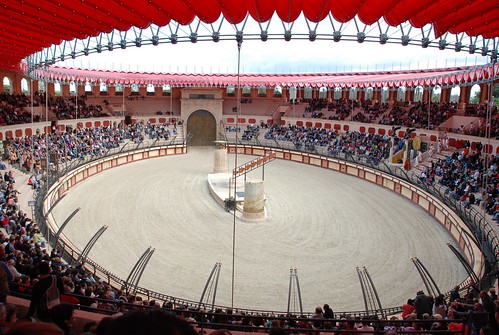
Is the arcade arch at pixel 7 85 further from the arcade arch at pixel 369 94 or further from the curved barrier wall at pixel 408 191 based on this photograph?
the arcade arch at pixel 369 94

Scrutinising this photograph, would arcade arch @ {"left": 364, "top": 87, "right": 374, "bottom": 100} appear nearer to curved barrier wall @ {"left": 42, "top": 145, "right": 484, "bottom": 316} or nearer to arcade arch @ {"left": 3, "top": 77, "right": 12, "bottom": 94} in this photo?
curved barrier wall @ {"left": 42, "top": 145, "right": 484, "bottom": 316}

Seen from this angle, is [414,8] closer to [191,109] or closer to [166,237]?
[166,237]

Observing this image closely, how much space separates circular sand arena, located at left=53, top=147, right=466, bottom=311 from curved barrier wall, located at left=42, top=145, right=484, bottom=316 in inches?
26.1

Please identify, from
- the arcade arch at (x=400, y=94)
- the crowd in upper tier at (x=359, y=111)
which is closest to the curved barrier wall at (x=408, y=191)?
the crowd in upper tier at (x=359, y=111)

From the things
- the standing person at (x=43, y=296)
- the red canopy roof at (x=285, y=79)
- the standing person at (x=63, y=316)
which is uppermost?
the red canopy roof at (x=285, y=79)

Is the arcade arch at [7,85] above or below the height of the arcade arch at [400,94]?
below

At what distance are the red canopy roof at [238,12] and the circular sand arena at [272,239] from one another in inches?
359

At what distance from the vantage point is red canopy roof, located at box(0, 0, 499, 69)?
11.6 meters

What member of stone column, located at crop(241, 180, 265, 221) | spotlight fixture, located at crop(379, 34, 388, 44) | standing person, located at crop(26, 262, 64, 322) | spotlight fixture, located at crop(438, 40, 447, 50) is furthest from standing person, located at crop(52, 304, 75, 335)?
stone column, located at crop(241, 180, 265, 221)

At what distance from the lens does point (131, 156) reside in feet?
130

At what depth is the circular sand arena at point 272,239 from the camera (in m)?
15.1

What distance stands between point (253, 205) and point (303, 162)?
19002mm

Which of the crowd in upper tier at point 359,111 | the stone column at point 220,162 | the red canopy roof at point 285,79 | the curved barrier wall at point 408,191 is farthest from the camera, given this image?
the stone column at point 220,162

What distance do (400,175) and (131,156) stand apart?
79.7ft
